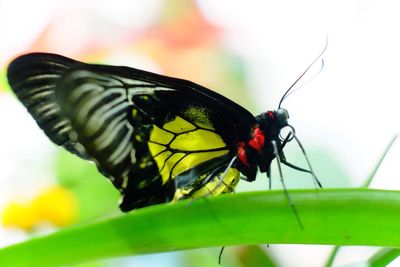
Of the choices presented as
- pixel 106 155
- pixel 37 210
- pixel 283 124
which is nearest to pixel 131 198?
pixel 106 155

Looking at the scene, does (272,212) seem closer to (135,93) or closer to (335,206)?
(335,206)

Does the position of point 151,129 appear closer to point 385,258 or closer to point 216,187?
point 216,187

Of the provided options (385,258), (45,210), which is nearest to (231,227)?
(385,258)

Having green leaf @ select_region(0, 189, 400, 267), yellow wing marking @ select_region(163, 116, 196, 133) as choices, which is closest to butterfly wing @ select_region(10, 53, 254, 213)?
yellow wing marking @ select_region(163, 116, 196, 133)

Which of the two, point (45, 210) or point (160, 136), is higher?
point (160, 136)

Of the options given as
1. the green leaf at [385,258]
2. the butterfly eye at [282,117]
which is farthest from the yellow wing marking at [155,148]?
the green leaf at [385,258]

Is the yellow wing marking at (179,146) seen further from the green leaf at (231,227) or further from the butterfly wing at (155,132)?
Result: the green leaf at (231,227)

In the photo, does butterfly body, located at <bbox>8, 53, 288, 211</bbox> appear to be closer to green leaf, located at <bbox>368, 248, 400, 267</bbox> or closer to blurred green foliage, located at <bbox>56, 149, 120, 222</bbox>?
green leaf, located at <bbox>368, 248, 400, 267</bbox>
